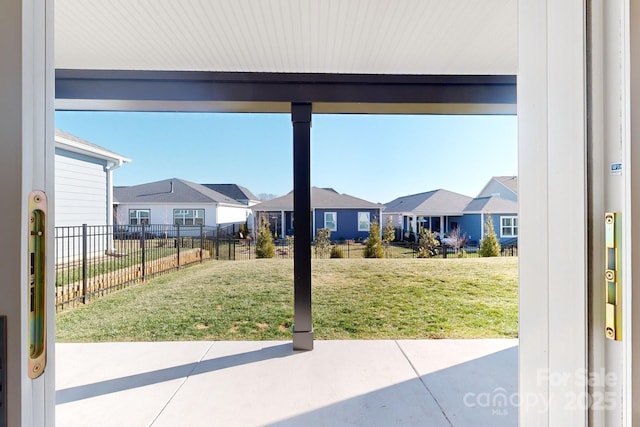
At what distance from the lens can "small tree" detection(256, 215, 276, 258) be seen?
3904 mm

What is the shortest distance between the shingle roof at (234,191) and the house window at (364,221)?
1473 millimetres

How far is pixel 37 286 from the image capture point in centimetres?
46

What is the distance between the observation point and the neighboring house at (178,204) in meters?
3.98

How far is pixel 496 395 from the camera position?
212 cm

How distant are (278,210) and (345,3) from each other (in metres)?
2.49

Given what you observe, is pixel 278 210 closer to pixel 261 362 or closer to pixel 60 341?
pixel 261 362

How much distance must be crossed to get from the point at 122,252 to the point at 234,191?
164 centimetres

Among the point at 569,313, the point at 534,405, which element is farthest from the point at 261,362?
the point at 569,313

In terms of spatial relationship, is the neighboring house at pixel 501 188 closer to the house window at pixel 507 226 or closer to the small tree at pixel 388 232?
the house window at pixel 507 226

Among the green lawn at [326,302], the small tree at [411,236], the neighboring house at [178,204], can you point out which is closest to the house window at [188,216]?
the neighboring house at [178,204]

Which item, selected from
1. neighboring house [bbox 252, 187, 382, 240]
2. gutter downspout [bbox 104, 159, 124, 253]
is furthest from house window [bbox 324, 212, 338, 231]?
gutter downspout [bbox 104, 159, 124, 253]

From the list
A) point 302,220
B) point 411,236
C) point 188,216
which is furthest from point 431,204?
point 188,216

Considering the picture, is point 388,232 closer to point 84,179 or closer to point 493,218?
point 493,218

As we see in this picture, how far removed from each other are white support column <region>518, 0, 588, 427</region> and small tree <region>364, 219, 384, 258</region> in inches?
131
